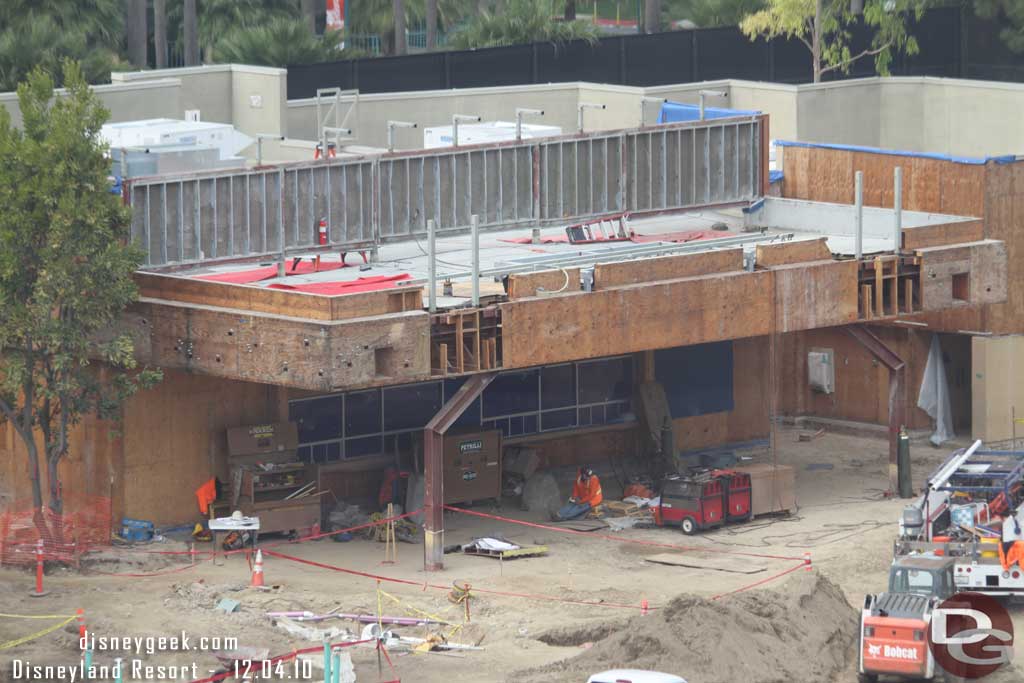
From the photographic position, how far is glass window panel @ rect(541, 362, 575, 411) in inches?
1805

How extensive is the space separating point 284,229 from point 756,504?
1056 centimetres

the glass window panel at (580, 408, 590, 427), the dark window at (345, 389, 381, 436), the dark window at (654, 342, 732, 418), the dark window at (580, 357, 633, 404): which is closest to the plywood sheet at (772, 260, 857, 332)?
the dark window at (580, 357, 633, 404)

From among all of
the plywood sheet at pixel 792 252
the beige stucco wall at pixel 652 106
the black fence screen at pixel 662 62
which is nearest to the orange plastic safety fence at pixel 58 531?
the plywood sheet at pixel 792 252

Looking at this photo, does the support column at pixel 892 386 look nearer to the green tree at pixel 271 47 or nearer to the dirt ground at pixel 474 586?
the dirt ground at pixel 474 586

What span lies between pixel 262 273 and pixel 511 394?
21.9 feet

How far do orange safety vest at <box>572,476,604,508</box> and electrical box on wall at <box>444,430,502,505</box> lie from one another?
5.12 feet

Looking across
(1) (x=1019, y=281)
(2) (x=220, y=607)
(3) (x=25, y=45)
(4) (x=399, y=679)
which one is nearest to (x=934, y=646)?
(4) (x=399, y=679)

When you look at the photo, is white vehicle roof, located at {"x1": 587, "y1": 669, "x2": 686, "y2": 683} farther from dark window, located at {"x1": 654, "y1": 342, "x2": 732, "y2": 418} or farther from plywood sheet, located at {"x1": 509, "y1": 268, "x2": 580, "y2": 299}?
dark window, located at {"x1": 654, "y1": 342, "x2": 732, "y2": 418}

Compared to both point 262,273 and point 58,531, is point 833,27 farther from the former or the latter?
point 58,531

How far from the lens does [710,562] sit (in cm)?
3844

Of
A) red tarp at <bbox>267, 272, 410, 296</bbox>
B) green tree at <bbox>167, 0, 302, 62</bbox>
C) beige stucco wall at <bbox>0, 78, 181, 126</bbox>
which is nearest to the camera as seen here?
red tarp at <bbox>267, 272, 410, 296</bbox>

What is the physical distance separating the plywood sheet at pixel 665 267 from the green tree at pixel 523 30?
1287 inches

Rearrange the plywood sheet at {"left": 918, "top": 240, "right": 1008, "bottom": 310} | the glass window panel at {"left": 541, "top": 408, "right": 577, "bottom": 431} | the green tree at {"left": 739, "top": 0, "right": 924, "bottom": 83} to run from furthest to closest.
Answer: the green tree at {"left": 739, "top": 0, "right": 924, "bottom": 83}, the glass window panel at {"left": 541, "top": 408, "right": 577, "bottom": 431}, the plywood sheet at {"left": 918, "top": 240, "right": 1008, "bottom": 310}

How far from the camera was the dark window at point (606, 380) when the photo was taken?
46.7 m
